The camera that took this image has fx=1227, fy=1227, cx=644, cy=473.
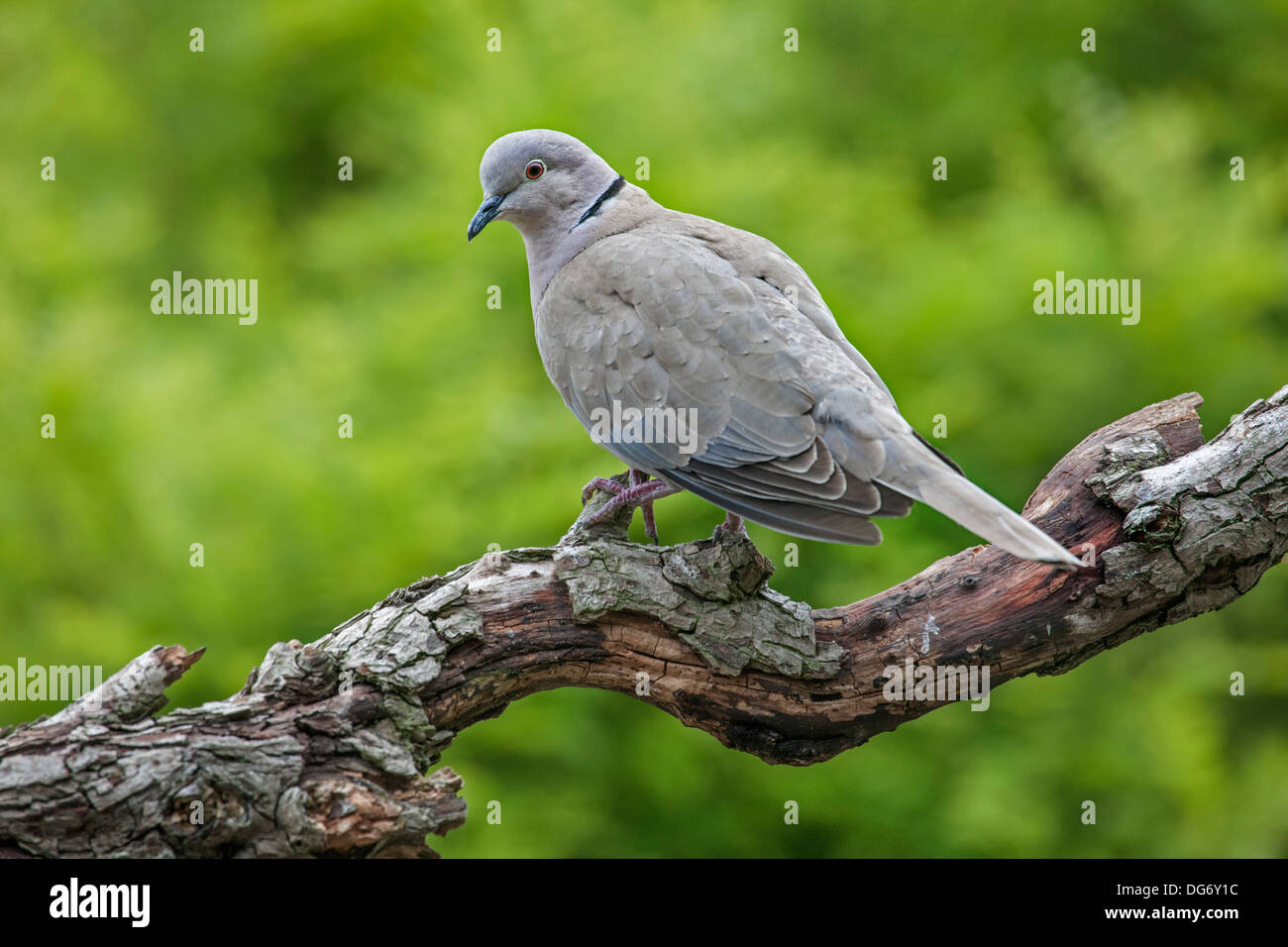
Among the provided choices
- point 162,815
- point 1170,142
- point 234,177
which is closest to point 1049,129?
point 1170,142

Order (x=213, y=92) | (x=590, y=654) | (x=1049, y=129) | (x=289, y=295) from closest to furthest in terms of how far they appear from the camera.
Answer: (x=590, y=654) → (x=289, y=295) → (x=1049, y=129) → (x=213, y=92)

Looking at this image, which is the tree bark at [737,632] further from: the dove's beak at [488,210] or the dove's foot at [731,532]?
the dove's beak at [488,210]

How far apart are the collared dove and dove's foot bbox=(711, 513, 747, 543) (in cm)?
1

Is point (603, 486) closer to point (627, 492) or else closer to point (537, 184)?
point (627, 492)

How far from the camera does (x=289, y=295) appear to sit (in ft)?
25.0

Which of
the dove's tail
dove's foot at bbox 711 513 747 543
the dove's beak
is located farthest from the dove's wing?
the dove's beak

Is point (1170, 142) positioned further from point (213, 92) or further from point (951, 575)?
point (213, 92)

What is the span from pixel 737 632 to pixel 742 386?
629 mm

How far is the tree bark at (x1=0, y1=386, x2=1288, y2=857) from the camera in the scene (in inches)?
111

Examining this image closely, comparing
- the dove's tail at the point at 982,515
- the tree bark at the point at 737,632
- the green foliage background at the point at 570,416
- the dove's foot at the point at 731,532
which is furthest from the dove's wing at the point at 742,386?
the green foliage background at the point at 570,416

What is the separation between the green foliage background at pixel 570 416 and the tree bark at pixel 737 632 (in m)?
1.70

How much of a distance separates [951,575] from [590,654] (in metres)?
0.98

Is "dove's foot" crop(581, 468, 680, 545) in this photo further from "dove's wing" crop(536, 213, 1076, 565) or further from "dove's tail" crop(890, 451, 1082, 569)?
"dove's tail" crop(890, 451, 1082, 569)

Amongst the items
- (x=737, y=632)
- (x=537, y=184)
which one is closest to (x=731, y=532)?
(x=737, y=632)
